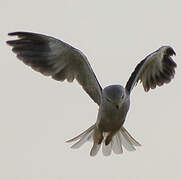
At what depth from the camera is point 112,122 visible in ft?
36.1

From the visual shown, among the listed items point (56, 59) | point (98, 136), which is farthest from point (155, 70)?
point (56, 59)

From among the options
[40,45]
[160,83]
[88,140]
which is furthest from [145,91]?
[40,45]

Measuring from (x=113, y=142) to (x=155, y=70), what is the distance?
1.37 meters

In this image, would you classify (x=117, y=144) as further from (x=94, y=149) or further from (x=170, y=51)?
(x=170, y=51)

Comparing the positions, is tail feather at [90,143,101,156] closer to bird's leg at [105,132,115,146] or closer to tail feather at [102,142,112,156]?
tail feather at [102,142,112,156]

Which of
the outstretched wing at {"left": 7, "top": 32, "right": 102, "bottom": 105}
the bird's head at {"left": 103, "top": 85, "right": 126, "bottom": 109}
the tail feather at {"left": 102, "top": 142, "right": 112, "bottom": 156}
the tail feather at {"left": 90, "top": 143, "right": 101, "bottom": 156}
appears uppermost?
the outstretched wing at {"left": 7, "top": 32, "right": 102, "bottom": 105}

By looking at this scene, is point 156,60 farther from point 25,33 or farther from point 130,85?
point 25,33

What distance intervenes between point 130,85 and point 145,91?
3.17 ft

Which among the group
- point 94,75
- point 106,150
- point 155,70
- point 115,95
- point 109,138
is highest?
point 94,75

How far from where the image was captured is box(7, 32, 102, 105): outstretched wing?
11219mm

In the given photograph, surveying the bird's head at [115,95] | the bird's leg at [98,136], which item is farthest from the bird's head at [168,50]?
the bird's leg at [98,136]

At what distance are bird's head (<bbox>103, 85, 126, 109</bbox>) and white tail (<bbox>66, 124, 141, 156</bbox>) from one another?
130cm

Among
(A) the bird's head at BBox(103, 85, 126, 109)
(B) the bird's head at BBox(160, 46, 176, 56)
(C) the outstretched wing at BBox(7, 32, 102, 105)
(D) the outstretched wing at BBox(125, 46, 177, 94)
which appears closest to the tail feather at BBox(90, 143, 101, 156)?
(C) the outstretched wing at BBox(7, 32, 102, 105)

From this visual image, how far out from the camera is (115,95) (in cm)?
1073
